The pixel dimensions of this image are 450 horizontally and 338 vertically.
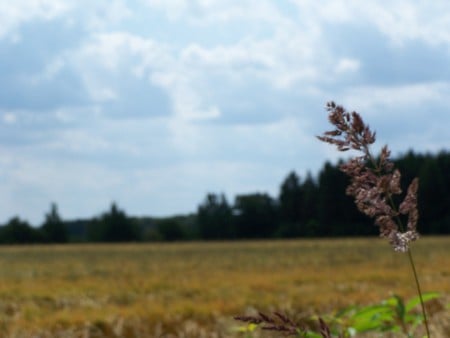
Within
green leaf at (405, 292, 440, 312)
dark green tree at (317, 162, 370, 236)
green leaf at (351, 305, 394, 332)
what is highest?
dark green tree at (317, 162, 370, 236)

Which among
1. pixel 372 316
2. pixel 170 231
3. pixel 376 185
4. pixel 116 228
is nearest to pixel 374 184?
pixel 376 185

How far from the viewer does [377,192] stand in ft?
2.87

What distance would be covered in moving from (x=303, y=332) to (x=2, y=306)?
1323cm

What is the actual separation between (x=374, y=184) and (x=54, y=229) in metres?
98.5

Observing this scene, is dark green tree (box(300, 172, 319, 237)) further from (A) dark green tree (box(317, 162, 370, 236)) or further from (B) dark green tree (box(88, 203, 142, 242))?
(B) dark green tree (box(88, 203, 142, 242))

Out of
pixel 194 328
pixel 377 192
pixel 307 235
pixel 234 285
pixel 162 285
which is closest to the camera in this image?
pixel 377 192

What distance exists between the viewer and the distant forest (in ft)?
262

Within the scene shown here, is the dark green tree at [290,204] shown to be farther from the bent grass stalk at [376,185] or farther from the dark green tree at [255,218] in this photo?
the bent grass stalk at [376,185]

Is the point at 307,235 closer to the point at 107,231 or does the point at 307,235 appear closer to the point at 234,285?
the point at 107,231

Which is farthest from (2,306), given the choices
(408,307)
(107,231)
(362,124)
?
(107,231)

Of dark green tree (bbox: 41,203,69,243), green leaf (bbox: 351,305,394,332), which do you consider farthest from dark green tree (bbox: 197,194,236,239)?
green leaf (bbox: 351,305,394,332)

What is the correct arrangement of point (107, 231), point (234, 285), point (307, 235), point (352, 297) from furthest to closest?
point (107, 231) → point (307, 235) → point (234, 285) → point (352, 297)

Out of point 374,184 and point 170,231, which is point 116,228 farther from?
point 374,184

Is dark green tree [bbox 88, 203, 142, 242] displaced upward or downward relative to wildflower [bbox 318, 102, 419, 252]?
upward
